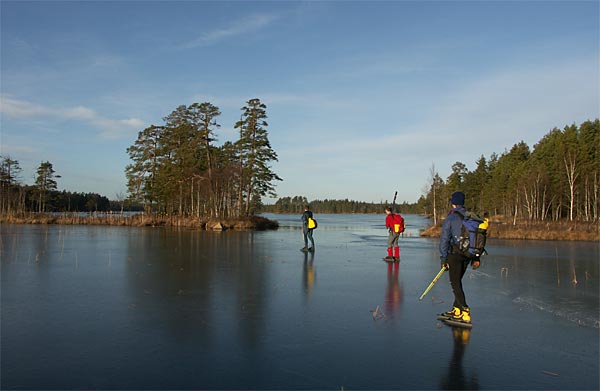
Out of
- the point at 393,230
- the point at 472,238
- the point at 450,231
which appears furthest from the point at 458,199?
the point at 393,230

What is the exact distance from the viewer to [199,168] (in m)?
45.1

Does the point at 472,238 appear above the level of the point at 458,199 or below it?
below

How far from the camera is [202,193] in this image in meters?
43.1

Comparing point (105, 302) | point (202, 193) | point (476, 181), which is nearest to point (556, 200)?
point (476, 181)

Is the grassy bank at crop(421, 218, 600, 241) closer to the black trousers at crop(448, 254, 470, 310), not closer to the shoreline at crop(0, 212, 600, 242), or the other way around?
the shoreline at crop(0, 212, 600, 242)

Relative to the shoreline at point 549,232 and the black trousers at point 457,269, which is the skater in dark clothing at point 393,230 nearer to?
the black trousers at point 457,269

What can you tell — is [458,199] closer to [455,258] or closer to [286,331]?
[455,258]

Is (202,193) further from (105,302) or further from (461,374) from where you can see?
(461,374)

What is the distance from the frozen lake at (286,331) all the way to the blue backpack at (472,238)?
1.14 meters

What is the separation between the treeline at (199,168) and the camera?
4262 cm

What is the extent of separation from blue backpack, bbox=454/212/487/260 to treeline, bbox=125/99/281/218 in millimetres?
35477

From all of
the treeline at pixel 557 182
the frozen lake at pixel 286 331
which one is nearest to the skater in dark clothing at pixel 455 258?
the frozen lake at pixel 286 331

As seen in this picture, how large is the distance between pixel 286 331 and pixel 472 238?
10.3 ft

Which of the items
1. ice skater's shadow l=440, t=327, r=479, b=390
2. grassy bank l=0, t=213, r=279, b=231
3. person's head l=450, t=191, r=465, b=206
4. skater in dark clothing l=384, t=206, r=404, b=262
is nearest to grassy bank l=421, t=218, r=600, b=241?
skater in dark clothing l=384, t=206, r=404, b=262
